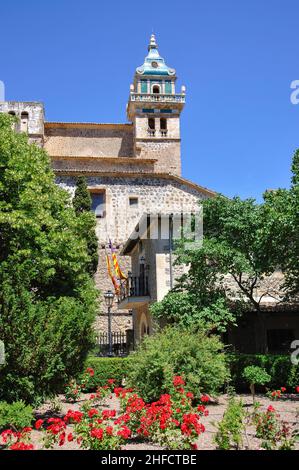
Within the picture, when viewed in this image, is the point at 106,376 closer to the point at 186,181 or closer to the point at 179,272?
the point at 179,272

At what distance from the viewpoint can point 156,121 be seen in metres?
43.7

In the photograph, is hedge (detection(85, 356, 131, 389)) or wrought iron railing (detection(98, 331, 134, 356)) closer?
hedge (detection(85, 356, 131, 389))

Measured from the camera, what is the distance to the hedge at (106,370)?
1661cm

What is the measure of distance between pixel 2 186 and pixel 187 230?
787 centimetres

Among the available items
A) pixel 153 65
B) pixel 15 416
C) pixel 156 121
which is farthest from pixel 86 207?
pixel 15 416

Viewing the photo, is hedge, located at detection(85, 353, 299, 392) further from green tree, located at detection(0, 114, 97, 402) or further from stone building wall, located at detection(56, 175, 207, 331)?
stone building wall, located at detection(56, 175, 207, 331)

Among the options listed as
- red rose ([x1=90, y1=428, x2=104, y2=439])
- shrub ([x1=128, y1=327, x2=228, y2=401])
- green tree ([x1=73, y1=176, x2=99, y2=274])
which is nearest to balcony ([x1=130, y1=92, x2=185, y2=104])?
green tree ([x1=73, y1=176, x2=99, y2=274])

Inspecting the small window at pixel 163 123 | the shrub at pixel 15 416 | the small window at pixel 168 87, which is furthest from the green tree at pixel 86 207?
the shrub at pixel 15 416

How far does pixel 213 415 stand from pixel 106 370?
5924 mm

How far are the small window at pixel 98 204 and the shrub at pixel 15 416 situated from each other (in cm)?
2672

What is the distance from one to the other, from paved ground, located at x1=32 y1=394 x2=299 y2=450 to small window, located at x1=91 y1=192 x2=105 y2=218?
20.9 meters

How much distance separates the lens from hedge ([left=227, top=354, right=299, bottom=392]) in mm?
14969

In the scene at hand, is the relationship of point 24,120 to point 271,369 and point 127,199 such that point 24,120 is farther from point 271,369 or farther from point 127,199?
point 271,369
